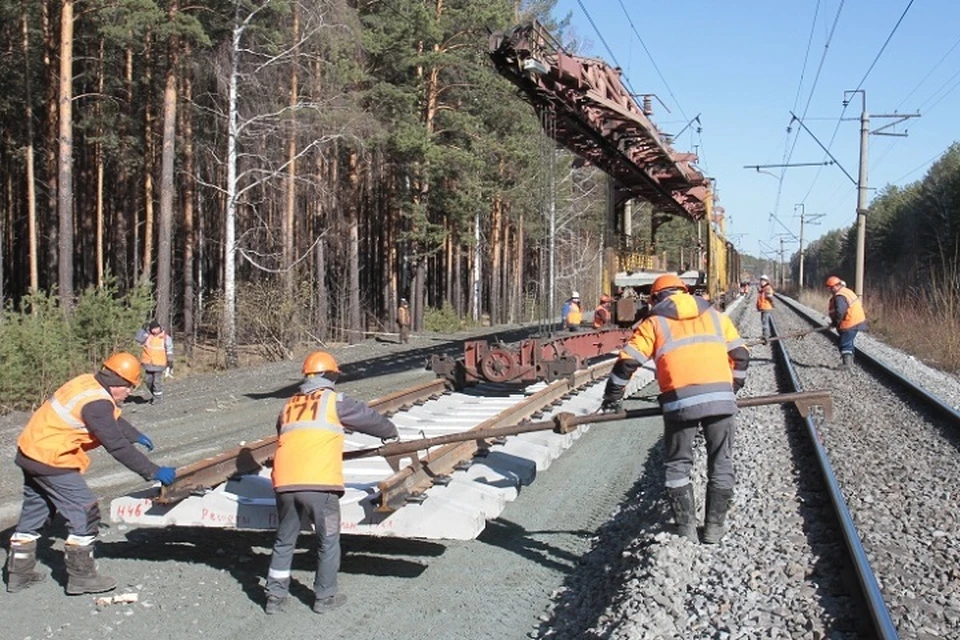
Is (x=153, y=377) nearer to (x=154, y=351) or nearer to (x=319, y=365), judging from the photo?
(x=154, y=351)

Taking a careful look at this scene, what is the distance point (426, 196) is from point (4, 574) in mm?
26311

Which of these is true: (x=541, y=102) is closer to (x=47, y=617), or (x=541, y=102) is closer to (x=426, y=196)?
(x=47, y=617)

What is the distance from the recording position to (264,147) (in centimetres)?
2402

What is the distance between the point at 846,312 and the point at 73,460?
44.6ft

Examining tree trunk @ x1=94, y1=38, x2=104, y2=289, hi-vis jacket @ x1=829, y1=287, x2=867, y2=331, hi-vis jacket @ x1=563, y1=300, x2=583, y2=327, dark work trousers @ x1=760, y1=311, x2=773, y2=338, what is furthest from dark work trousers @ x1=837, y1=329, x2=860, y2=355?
tree trunk @ x1=94, y1=38, x2=104, y2=289

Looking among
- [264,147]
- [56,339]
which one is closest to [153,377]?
[56,339]

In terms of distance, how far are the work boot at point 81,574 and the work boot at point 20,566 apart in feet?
1.09

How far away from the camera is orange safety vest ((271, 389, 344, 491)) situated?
4.98m

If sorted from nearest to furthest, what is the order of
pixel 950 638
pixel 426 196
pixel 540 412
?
pixel 950 638 < pixel 540 412 < pixel 426 196

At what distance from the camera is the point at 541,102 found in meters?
10.1

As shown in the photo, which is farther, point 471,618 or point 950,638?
point 471,618

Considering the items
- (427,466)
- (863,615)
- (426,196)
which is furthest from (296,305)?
(863,615)

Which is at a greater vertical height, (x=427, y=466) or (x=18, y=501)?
(x=427, y=466)

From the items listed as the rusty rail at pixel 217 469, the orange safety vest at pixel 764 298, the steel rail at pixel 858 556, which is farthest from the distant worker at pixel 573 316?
the orange safety vest at pixel 764 298
